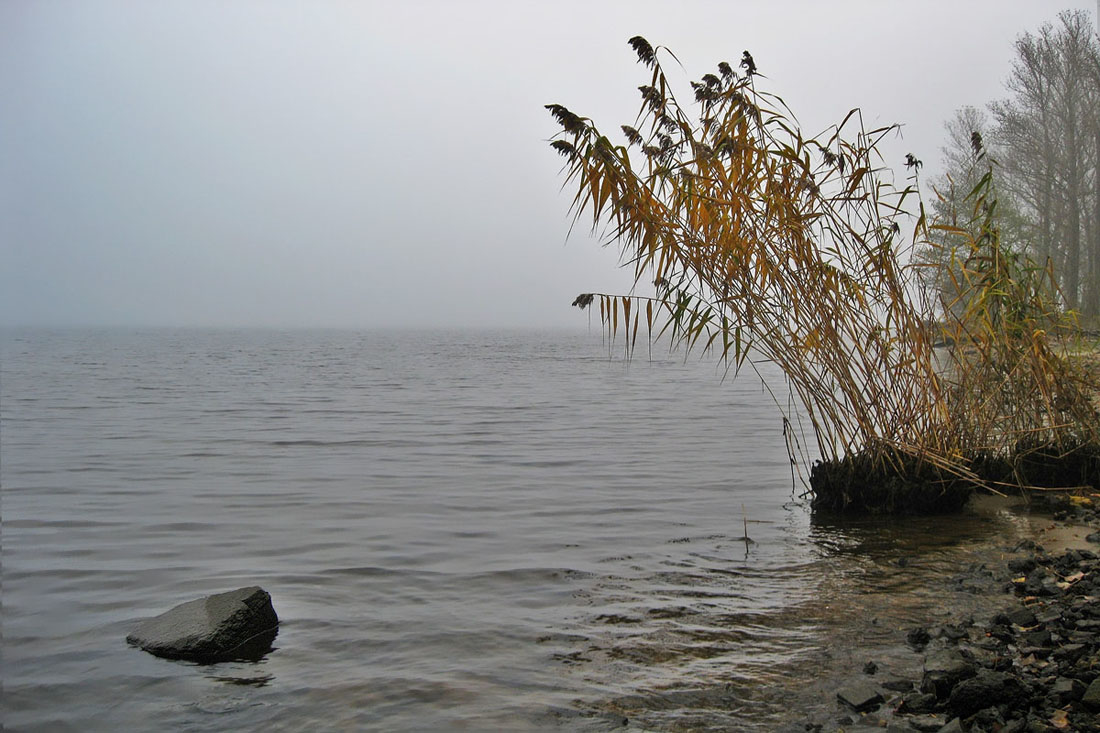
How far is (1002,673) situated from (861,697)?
45cm

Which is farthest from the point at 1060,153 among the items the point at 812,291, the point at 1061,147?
the point at 812,291

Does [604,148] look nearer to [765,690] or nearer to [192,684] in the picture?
[765,690]

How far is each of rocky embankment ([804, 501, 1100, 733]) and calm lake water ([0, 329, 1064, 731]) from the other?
7.4 inches

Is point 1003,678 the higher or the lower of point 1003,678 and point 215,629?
the higher

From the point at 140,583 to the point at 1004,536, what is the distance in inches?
210

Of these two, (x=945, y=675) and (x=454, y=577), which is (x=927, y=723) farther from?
(x=454, y=577)

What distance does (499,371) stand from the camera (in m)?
26.5

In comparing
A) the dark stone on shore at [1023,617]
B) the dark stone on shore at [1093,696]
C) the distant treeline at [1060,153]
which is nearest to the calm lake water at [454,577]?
the dark stone on shore at [1023,617]

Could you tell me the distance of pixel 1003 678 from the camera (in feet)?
8.65

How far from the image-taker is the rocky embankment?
251 centimetres

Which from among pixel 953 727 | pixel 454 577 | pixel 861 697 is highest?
pixel 953 727

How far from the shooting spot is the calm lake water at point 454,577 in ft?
10.5

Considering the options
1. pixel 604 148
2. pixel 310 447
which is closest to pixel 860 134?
pixel 604 148

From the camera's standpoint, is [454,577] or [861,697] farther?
[454,577]
